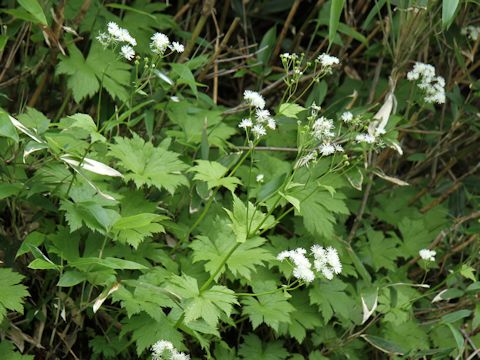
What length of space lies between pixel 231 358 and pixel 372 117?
103 centimetres

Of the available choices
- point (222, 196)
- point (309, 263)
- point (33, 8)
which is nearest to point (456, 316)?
point (309, 263)

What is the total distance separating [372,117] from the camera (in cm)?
257

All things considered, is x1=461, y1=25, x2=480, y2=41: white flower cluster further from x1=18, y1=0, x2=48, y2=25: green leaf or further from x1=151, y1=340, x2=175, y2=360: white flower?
x1=151, y1=340, x2=175, y2=360: white flower

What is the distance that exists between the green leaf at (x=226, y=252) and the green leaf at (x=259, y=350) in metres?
0.25

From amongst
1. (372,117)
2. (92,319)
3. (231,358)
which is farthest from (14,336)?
(372,117)

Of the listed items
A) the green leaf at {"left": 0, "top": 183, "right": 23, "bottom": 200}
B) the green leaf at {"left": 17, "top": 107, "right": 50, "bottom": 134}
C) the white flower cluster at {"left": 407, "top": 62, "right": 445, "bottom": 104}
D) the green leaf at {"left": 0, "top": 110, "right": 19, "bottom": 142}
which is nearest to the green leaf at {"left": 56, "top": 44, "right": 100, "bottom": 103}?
the green leaf at {"left": 17, "top": 107, "right": 50, "bottom": 134}

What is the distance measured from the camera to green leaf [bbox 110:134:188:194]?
211 cm

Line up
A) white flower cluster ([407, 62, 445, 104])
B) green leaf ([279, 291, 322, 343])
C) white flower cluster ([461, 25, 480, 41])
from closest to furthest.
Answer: green leaf ([279, 291, 322, 343]), white flower cluster ([407, 62, 445, 104]), white flower cluster ([461, 25, 480, 41])

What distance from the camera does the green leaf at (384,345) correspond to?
234 cm

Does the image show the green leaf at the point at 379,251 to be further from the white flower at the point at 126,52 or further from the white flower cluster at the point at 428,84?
the white flower at the point at 126,52

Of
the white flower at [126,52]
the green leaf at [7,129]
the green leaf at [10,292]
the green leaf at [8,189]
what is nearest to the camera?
the green leaf at [7,129]

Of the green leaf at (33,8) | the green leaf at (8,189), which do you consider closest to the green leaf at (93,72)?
the green leaf at (33,8)

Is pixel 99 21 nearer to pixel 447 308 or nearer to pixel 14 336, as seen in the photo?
pixel 14 336

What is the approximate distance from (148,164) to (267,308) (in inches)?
23.4
